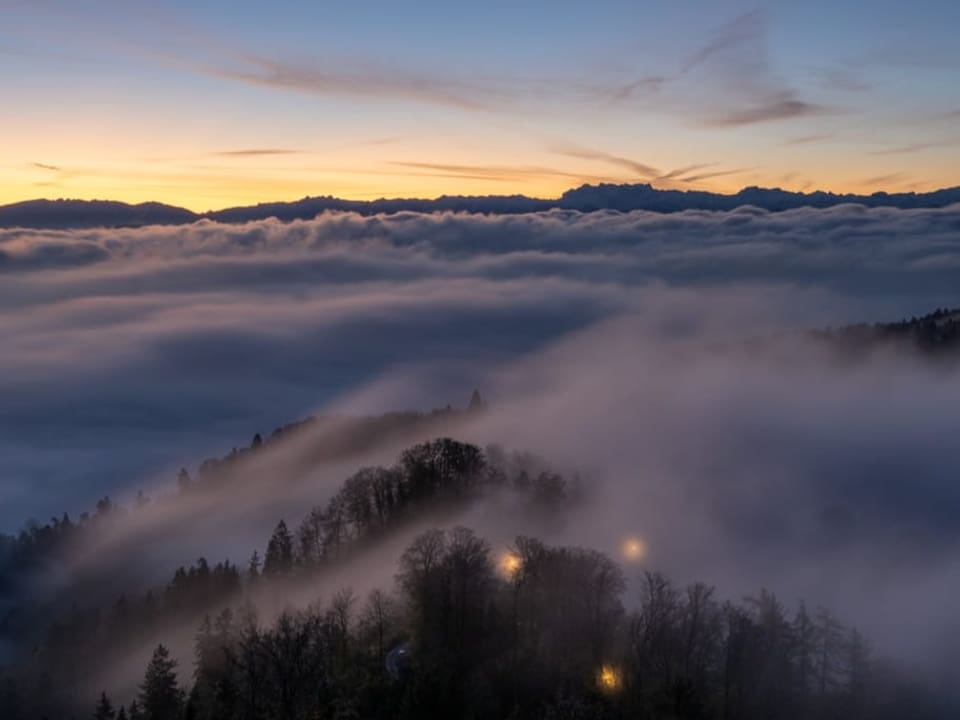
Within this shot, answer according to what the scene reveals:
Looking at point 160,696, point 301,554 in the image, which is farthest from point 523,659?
point 301,554

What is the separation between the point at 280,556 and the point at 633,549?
134ft

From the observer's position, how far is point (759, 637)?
6450 centimetres

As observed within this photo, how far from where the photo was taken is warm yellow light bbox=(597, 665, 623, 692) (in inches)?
2261

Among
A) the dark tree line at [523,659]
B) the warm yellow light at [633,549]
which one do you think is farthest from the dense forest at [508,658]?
the warm yellow light at [633,549]

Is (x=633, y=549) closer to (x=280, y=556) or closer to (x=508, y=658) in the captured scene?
(x=508, y=658)

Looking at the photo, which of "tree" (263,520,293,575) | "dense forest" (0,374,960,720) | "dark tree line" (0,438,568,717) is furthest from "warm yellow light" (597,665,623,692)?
"tree" (263,520,293,575)

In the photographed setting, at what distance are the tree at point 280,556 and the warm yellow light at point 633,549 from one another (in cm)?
3839

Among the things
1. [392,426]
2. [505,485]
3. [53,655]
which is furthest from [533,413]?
[53,655]

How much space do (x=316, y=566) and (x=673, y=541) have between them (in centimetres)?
4292

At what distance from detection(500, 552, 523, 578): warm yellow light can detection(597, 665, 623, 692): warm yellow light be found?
12.3 metres

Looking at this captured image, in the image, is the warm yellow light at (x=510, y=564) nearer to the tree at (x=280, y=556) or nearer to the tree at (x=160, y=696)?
the tree at (x=280, y=556)

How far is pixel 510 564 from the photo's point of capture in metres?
73.0

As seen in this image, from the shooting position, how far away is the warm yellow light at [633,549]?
9069 cm

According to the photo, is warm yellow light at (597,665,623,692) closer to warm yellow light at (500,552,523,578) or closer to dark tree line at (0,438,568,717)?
warm yellow light at (500,552,523,578)
